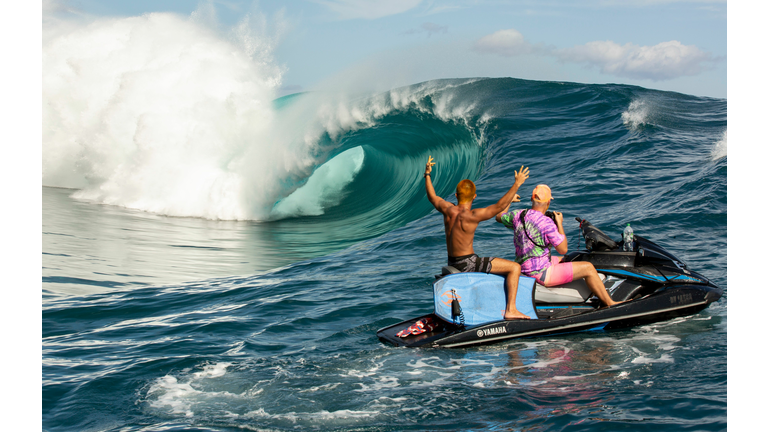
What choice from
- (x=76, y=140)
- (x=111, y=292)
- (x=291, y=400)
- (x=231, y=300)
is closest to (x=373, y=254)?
(x=231, y=300)

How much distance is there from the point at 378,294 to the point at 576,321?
2.75 metres

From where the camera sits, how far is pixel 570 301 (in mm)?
6250

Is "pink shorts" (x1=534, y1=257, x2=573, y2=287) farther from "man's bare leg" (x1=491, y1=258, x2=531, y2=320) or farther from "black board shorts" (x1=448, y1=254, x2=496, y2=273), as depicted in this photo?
"black board shorts" (x1=448, y1=254, x2=496, y2=273)

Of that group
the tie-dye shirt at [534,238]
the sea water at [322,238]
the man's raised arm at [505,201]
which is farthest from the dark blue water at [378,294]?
the man's raised arm at [505,201]

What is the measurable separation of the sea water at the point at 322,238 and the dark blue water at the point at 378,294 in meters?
0.04

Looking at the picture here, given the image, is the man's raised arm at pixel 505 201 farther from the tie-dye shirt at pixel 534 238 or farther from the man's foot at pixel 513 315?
the man's foot at pixel 513 315

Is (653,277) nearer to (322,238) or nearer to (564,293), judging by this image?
(564,293)

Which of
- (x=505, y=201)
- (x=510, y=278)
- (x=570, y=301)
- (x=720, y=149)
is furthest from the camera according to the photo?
(x=720, y=149)

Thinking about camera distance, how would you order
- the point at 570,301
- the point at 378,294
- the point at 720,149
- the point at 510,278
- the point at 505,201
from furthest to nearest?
the point at 720,149 → the point at 378,294 → the point at 570,301 → the point at 510,278 → the point at 505,201

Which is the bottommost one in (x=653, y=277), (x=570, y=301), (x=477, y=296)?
(x=570, y=301)

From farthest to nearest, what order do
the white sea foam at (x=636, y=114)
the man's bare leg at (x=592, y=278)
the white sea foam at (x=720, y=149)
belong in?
1. the white sea foam at (x=636, y=114)
2. the white sea foam at (x=720, y=149)
3. the man's bare leg at (x=592, y=278)

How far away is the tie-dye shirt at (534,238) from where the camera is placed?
568 cm

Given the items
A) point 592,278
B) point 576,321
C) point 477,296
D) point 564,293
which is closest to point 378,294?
point 477,296

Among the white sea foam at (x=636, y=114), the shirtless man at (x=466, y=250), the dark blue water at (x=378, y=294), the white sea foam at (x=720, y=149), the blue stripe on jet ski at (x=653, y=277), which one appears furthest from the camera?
the white sea foam at (x=636, y=114)
